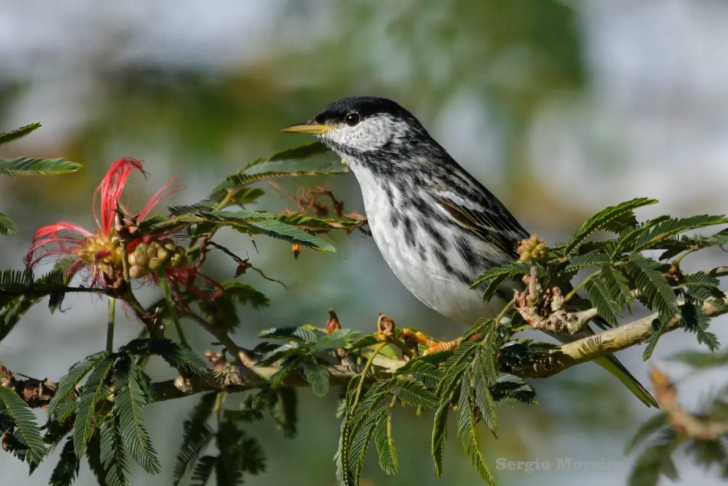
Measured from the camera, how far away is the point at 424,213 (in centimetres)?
346

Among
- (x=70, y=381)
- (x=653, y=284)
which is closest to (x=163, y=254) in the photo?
(x=70, y=381)

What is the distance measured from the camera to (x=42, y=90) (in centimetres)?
541

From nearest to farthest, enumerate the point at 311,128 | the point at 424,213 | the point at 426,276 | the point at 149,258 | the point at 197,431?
1. the point at 149,258
2. the point at 197,431
3. the point at 426,276
4. the point at 424,213
5. the point at 311,128

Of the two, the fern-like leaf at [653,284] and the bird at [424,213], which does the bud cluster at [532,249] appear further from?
the bird at [424,213]

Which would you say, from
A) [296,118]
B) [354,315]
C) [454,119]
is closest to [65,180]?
[296,118]

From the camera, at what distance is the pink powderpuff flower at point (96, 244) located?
2250 mm

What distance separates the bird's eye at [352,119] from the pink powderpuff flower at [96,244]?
4.61 feet

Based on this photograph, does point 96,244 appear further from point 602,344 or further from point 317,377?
point 602,344

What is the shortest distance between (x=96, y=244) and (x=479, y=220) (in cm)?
172

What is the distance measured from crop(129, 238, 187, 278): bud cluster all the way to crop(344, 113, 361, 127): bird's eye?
1734 mm

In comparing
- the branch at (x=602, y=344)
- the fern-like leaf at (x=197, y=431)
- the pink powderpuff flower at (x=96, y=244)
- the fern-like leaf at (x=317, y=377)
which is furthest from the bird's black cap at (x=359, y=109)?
the branch at (x=602, y=344)

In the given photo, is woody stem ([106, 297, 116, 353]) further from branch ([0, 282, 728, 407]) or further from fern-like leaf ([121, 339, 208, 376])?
branch ([0, 282, 728, 407])

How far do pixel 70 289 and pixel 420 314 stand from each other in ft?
8.81

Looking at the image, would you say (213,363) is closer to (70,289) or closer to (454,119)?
(70,289)
